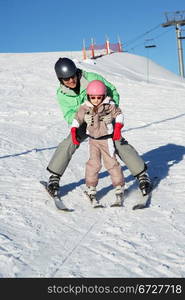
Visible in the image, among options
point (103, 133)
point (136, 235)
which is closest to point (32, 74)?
point (103, 133)

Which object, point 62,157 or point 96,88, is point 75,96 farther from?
point 62,157

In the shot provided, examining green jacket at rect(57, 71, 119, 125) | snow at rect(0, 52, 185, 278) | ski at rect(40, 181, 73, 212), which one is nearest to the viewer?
snow at rect(0, 52, 185, 278)

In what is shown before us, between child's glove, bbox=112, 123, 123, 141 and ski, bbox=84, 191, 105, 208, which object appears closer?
child's glove, bbox=112, 123, 123, 141

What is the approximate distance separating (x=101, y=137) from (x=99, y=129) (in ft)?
0.34

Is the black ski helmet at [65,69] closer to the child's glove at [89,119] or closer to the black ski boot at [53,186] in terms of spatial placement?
the child's glove at [89,119]

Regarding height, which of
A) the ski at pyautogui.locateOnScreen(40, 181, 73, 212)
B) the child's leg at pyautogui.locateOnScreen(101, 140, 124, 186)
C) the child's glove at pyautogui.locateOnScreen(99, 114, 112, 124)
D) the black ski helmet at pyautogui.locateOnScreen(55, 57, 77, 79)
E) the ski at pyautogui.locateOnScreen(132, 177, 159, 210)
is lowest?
the ski at pyautogui.locateOnScreen(132, 177, 159, 210)

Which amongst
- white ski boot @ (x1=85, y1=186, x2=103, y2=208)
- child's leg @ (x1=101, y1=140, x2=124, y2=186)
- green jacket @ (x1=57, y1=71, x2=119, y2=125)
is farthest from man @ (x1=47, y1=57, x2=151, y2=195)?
white ski boot @ (x1=85, y1=186, x2=103, y2=208)

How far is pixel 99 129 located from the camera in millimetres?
4977

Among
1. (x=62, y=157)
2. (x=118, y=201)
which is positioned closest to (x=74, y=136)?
(x=62, y=157)

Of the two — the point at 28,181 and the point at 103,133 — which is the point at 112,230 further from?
the point at 28,181

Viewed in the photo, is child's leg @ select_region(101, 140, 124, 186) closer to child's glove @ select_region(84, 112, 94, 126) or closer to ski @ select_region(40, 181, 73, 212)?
child's glove @ select_region(84, 112, 94, 126)

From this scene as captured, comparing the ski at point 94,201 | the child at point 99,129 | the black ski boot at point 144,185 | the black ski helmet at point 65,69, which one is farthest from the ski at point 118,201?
the black ski helmet at point 65,69

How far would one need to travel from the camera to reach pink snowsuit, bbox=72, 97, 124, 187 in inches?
193

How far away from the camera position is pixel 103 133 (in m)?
4.99
